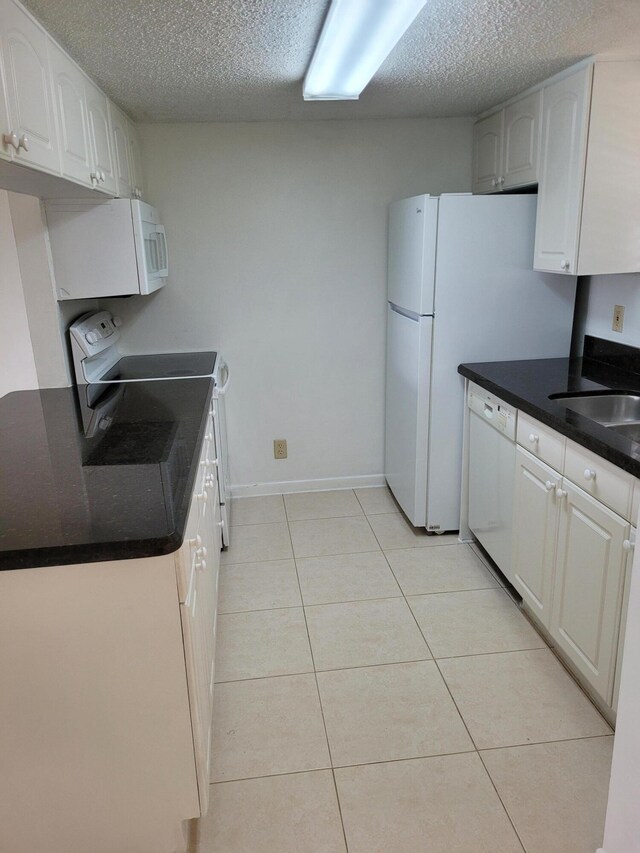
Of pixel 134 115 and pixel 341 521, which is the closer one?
pixel 134 115

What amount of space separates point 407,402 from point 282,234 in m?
1.17

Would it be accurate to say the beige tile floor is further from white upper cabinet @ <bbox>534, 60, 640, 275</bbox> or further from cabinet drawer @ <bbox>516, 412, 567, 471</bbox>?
white upper cabinet @ <bbox>534, 60, 640, 275</bbox>

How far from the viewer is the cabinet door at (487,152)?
3.15 metres

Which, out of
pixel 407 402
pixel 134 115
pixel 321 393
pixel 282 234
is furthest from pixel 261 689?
pixel 134 115

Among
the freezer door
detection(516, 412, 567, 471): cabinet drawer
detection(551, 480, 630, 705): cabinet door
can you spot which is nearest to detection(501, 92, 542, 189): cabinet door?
the freezer door

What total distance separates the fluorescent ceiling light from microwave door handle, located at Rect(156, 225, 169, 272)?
1065mm

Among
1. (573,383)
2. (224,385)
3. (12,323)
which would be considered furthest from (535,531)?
(12,323)

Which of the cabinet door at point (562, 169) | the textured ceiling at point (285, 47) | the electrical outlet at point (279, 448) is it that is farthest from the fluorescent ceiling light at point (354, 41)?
the electrical outlet at point (279, 448)

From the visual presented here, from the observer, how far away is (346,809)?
1747 mm

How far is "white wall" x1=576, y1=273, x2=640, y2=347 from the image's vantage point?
2756 mm

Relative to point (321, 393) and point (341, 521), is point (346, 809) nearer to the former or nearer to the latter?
point (341, 521)

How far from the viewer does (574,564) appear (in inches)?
81.8

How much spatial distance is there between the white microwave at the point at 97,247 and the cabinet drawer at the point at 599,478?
6.11 ft

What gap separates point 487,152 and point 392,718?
8.98 ft
